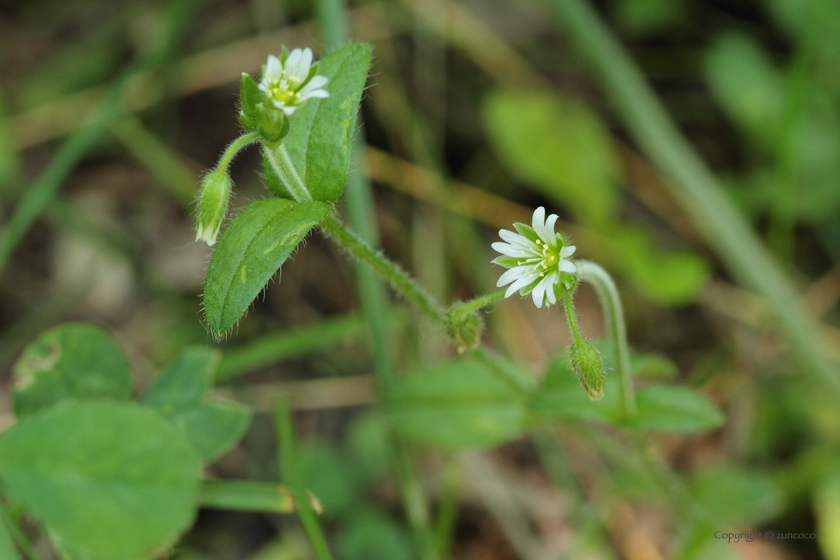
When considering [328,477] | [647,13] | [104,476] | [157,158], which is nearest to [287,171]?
[104,476]

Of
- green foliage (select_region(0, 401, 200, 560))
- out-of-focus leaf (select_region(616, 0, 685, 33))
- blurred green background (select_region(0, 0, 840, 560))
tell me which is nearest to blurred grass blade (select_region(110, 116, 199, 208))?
blurred green background (select_region(0, 0, 840, 560))

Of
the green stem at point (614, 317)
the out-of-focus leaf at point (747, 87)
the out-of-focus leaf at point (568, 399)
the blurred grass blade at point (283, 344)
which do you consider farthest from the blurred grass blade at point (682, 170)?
the blurred grass blade at point (283, 344)

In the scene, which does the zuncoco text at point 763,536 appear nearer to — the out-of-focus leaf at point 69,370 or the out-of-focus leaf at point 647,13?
the out-of-focus leaf at point 69,370

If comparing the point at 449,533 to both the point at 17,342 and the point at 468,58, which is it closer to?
the point at 17,342

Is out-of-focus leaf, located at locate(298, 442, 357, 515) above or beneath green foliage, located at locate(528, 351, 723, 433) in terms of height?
beneath

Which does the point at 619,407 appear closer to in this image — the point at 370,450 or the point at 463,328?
the point at 463,328

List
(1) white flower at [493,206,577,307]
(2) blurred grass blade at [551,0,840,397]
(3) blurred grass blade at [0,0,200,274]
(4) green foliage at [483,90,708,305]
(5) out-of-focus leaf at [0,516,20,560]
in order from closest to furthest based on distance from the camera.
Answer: (1) white flower at [493,206,577,307], (5) out-of-focus leaf at [0,516,20,560], (3) blurred grass blade at [0,0,200,274], (2) blurred grass blade at [551,0,840,397], (4) green foliage at [483,90,708,305]

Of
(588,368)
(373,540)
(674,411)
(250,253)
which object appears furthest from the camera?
(373,540)

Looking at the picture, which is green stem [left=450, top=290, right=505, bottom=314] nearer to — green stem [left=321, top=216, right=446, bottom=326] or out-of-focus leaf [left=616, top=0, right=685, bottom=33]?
green stem [left=321, top=216, right=446, bottom=326]
